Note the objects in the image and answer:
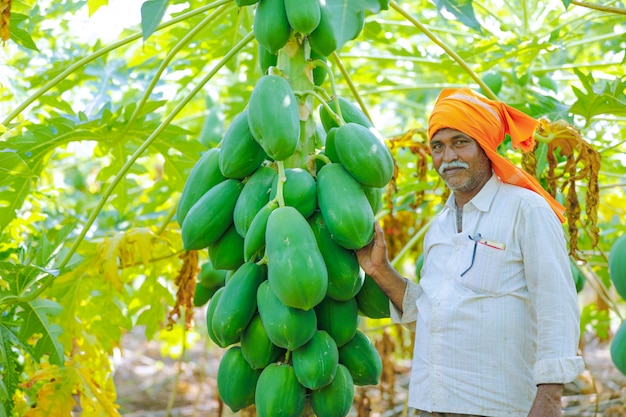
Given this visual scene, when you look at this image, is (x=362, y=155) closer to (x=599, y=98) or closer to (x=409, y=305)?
(x=409, y=305)

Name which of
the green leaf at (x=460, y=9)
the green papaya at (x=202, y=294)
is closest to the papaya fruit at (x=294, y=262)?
the green leaf at (x=460, y=9)

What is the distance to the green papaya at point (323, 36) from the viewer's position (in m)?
2.19

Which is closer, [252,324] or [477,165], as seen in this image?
[252,324]

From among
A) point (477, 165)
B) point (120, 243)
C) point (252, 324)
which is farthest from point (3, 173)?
point (477, 165)

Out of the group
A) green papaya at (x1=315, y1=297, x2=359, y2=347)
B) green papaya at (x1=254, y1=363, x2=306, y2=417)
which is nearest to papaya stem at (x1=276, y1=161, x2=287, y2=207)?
green papaya at (x1=315, y1=297, x2=359, y2=347)

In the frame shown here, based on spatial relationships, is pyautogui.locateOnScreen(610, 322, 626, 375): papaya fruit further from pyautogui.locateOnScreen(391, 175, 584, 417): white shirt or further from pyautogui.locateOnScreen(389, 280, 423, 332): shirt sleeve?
pyautogui.locateOnScreen(389, 280, 423, 332): shirt sleeve

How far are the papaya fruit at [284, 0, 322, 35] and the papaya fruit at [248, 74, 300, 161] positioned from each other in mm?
167

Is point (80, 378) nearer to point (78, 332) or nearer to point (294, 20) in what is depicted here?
point (78, 332)

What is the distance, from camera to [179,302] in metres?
3.07

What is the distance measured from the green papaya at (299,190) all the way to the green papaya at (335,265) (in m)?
Result: 0.06

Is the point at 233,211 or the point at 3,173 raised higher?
the point at 3,173

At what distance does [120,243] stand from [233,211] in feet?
→ 3.74

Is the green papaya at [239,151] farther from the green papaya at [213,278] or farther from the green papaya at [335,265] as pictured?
the green papaya at [213,278]

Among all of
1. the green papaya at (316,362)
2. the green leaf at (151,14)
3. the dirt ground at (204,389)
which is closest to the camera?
the green leaf at (151,14)
